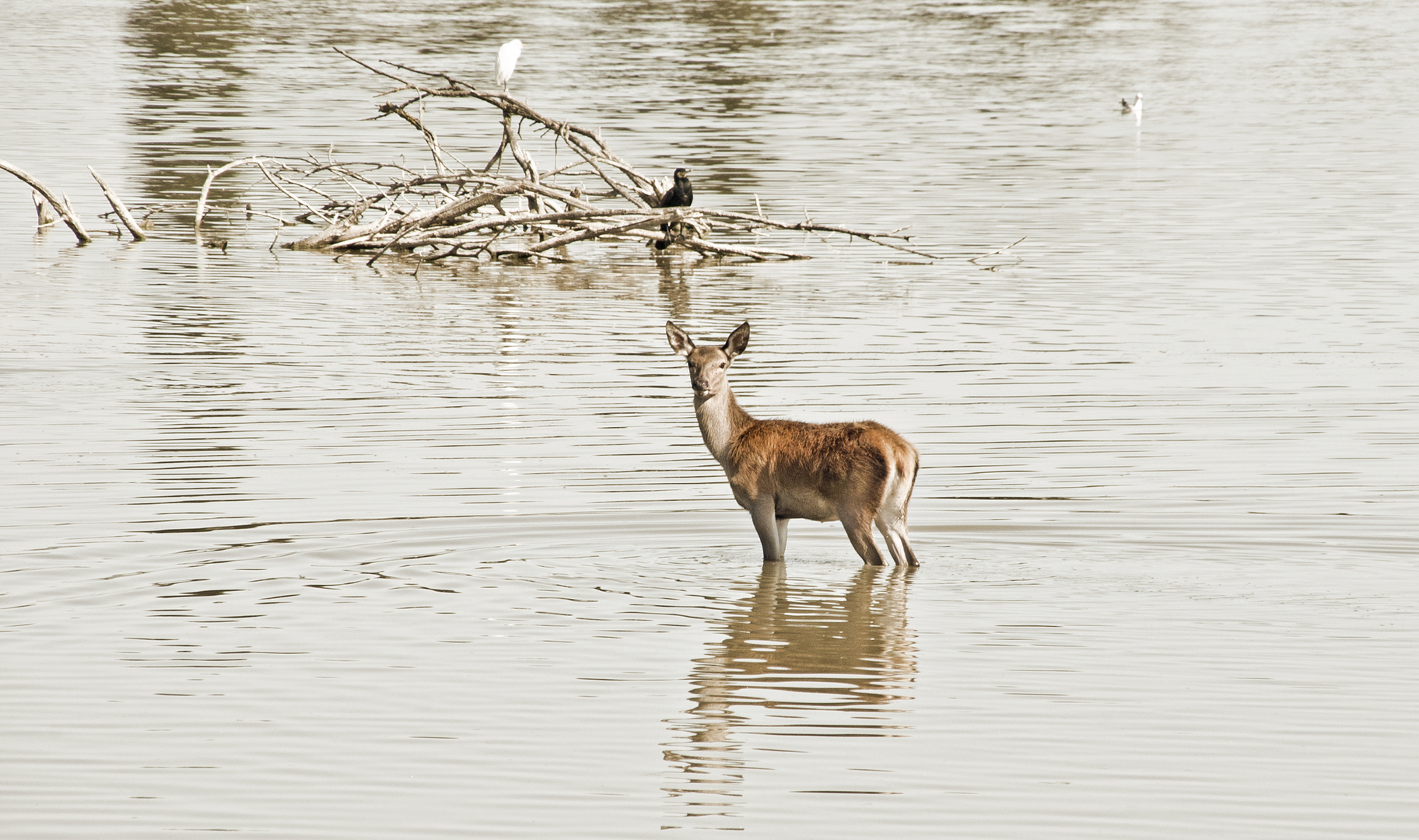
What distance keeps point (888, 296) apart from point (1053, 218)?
626 cm

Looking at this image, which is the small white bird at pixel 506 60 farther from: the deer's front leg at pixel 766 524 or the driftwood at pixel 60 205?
the deer's front leg at pixel 766 524

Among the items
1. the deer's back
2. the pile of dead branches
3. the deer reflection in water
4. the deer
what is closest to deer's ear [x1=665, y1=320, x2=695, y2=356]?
the deer

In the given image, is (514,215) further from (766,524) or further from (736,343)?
(766,524)

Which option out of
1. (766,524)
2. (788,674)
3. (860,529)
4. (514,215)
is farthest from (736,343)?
(514,215)

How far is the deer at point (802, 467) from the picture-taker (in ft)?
31.0

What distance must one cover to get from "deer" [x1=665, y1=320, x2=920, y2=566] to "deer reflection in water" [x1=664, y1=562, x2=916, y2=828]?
0.23m

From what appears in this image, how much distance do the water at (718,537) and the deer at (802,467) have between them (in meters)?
0.28

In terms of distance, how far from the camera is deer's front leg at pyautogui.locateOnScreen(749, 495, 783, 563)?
9.73m

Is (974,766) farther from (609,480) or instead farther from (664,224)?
(664,224)

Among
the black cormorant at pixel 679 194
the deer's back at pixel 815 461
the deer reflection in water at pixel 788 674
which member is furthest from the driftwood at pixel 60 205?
the deer reflection in water at pixel 788 674

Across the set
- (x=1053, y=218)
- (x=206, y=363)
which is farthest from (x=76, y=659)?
(x=1053, y=218)

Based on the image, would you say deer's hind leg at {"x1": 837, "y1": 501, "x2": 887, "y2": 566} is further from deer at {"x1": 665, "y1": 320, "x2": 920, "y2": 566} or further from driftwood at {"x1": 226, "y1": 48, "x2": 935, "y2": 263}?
driftwood at {"x1": 226, "y1": 48, "x2": 935, "y2": 263}

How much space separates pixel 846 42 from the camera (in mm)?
56281

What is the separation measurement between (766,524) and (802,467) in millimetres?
369
